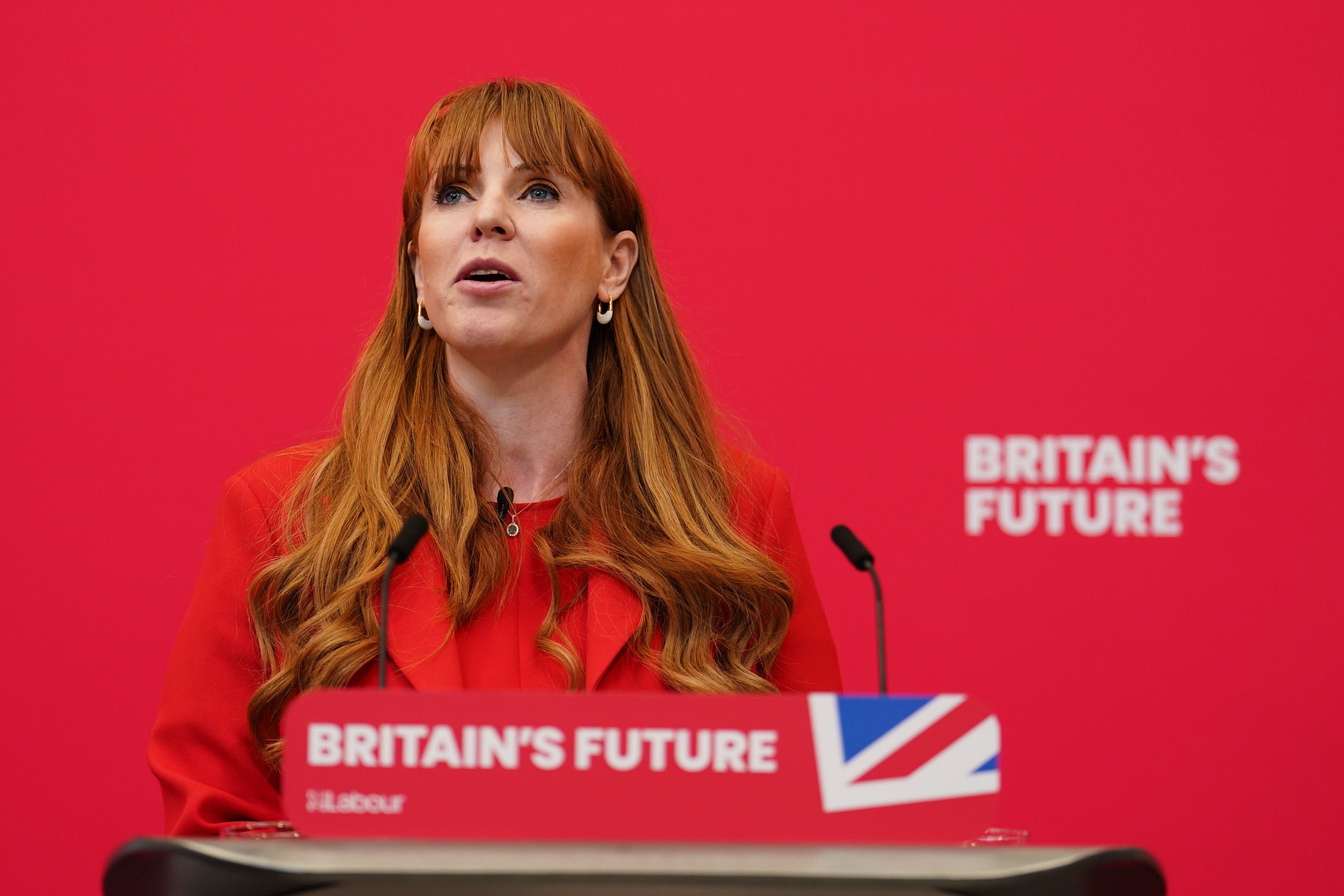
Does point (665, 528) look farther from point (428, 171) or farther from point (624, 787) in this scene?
point (624, 787)

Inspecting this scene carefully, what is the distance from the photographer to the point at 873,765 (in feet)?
3.59

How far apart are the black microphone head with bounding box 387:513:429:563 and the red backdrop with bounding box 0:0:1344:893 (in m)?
1.17

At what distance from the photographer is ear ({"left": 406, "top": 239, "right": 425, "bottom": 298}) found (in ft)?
6.30

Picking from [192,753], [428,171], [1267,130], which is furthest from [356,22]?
[1267,130]

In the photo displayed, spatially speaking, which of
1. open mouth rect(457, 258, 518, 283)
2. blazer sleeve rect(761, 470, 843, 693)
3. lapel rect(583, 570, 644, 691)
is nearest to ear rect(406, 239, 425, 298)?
open mouth rect(457, 258, 518, 283)

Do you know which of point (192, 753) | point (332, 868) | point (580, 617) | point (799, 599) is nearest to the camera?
point (332, 868)

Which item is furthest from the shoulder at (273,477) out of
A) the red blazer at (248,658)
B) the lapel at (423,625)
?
the lapel at (423,625)

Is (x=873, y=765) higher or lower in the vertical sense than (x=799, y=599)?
lower

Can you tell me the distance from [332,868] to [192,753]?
784 millimetres

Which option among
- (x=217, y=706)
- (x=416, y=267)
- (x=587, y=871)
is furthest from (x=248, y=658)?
(x=587, y=871)

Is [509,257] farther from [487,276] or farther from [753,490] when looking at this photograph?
[753,490]

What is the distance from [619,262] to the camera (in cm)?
202

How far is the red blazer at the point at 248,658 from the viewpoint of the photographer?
165cm

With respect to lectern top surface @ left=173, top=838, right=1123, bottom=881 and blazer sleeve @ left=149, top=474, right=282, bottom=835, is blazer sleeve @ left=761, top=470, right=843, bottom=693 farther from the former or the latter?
lectern top surface @ left=173, top=838, right=1123, bottom=881
